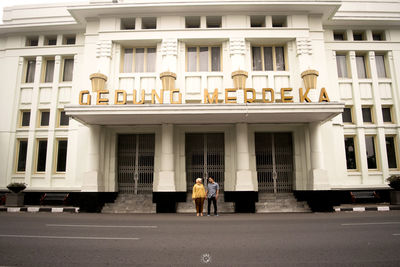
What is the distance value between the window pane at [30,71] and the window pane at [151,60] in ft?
26.9

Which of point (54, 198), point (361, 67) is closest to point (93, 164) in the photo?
point (54, 198)

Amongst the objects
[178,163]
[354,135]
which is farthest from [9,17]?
[354,135]

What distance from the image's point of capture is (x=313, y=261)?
4.14 metres

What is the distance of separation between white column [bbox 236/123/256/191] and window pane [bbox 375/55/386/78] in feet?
34.3

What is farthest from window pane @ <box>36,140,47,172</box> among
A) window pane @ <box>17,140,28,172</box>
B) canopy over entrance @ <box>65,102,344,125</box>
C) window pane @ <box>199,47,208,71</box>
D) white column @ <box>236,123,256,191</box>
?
white column @ <box>236,123,256,191</box>

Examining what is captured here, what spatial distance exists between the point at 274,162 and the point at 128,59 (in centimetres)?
1055

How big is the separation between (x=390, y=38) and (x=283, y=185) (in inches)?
476

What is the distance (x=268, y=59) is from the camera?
15297 mm

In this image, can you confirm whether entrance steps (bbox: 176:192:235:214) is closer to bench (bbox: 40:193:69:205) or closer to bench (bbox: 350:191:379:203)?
bench (bbox: 40:193:69:205)

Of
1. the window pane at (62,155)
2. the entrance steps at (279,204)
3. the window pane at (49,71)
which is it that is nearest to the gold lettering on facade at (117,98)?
the window pane at (62,155)

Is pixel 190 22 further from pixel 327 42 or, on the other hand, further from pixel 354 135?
pixel 354 135

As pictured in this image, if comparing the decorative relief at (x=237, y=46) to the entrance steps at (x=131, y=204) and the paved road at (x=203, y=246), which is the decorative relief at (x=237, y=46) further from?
the paved road at (x=203, y=246)

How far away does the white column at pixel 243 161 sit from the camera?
1269 cm

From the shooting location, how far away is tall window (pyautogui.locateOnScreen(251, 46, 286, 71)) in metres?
15.1
